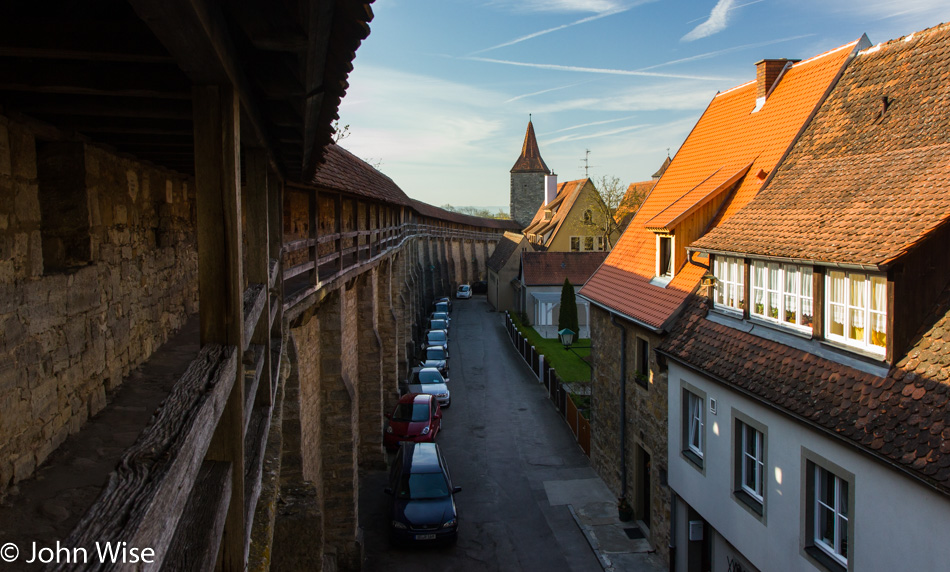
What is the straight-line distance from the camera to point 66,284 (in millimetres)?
3807

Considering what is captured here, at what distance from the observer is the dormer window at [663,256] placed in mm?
14062

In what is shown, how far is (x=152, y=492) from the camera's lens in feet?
6.04

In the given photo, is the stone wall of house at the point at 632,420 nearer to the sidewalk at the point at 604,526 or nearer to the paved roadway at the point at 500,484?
the sidewalk at the point at 604,526

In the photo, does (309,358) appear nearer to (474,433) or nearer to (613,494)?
(613,494)

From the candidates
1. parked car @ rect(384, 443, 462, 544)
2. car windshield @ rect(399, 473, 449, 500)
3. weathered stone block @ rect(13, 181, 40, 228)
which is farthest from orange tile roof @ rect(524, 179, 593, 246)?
weathered stone block @ rect(13, 181, 40, 228)

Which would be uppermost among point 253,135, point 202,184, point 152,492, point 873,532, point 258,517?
point 253,135

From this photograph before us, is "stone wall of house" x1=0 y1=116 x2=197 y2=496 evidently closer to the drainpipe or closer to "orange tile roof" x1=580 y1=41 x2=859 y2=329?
"orange tile roof" x1=580 y1=41 x2=859 y2=329

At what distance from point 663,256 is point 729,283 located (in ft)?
11.3

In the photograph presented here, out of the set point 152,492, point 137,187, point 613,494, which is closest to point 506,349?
point 613,494

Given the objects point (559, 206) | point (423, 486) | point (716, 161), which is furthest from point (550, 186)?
point (423, 486)

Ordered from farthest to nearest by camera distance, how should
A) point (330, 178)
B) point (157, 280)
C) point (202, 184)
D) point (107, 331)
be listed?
point (330, 178) → point (157, 280) → point (107, 331) → point (202, 184)

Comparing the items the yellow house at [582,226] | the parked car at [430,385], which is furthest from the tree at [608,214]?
the parked car at [430,385]

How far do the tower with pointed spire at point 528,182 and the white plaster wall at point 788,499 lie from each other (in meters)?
70.3

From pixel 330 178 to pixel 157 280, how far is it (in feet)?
15.8
